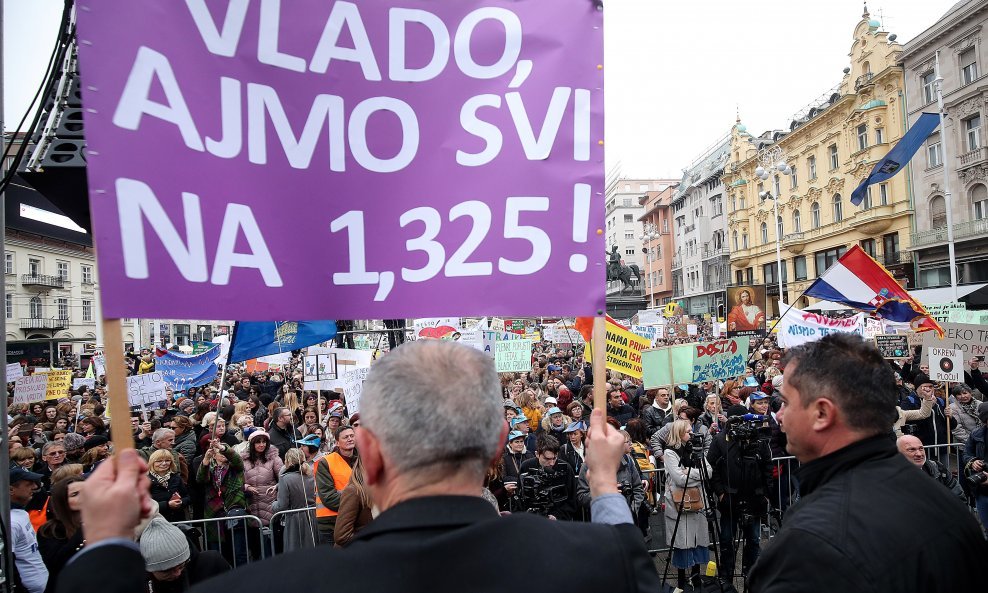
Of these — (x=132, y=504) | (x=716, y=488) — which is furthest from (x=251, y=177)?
(x=716, y=488)

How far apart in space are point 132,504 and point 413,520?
71cm

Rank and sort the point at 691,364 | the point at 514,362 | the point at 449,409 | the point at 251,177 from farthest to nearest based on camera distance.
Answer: the point at 514,362
the point at 691,364
the point at 251,177
the point at 449,409

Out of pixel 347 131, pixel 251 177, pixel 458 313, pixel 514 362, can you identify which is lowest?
pixel 514 362

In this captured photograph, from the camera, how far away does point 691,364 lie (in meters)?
9.77

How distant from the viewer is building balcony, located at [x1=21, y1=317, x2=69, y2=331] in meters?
49.8

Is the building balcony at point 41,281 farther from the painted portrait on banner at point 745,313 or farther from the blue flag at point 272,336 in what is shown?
the blue flag at point 272,336

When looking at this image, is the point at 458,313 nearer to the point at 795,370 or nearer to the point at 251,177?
the point at 251,177

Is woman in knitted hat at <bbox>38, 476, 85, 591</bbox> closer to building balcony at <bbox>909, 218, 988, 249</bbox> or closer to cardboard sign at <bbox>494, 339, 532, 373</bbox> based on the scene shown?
cardboard sign at <bbox>494, 339, 532, 373</bbox>

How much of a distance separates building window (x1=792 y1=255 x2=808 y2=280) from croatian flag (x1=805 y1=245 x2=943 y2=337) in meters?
42.0

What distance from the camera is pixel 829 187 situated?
45312 mm

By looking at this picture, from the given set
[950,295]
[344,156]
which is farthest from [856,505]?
[950,295]

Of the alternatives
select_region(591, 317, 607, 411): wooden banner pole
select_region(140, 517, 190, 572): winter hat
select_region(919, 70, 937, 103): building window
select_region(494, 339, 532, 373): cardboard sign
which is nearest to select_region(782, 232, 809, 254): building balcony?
select_region(919, 70, 937, 103): building window

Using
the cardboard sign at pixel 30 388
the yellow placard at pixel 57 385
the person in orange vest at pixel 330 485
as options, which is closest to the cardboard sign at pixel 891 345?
the person in orange vest at pixel 330 485

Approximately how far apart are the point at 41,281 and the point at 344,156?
58505 mm
